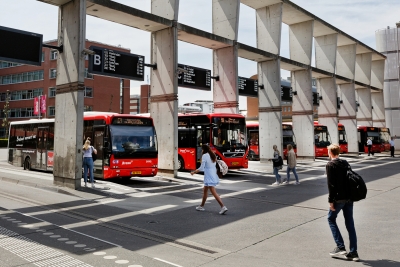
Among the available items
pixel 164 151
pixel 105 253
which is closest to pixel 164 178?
pixel 164 151

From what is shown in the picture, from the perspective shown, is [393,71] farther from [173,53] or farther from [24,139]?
[24,139]

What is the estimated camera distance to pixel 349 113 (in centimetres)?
3525

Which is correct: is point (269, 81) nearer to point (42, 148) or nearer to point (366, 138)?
point (42, 148)

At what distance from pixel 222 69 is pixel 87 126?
9415 mm

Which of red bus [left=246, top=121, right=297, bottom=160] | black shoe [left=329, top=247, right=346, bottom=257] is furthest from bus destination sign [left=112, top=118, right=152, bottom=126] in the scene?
red bus [left=246, top=121, right=297, bottom=160]

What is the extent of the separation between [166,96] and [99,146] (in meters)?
4.32

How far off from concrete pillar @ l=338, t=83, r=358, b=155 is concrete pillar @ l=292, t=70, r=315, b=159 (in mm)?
8529

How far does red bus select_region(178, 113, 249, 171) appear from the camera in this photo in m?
17.8

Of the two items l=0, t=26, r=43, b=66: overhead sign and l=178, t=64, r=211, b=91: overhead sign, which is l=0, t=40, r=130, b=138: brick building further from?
l=0, t=26, r=43, b=66: overhead sign

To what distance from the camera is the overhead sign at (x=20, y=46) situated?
12.1 m

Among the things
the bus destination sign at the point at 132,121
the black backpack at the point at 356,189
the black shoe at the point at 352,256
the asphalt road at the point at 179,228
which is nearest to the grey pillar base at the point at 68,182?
the asphalt road at the point at 179,228

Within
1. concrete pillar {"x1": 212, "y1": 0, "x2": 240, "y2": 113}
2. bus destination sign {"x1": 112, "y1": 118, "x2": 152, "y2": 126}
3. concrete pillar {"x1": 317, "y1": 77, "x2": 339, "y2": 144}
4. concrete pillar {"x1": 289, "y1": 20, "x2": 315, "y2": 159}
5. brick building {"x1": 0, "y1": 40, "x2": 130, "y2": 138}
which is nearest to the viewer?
bus destination sign {"x1": 112, "y1": 118, "x2": 152, "y2": 126}

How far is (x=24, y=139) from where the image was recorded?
20.0m

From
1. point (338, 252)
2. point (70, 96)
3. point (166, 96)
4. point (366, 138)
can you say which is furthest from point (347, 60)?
point (338, 252)
